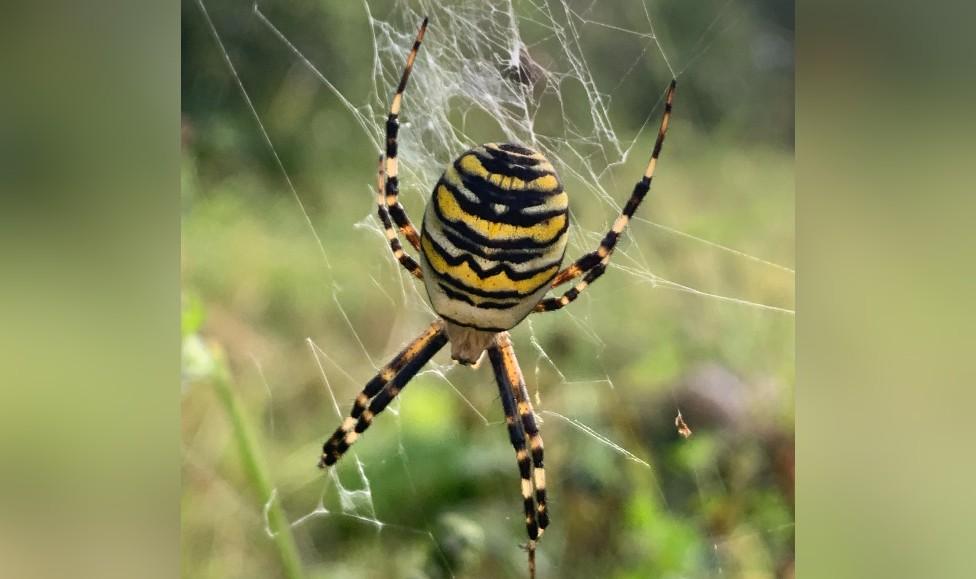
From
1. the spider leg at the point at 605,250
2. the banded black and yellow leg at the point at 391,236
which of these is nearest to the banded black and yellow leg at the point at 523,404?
the spider leg at the point at 605,250

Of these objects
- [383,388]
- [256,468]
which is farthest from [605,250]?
[256,468]

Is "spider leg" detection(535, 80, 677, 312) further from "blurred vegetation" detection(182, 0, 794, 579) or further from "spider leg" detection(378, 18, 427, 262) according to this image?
"spider leg" detection(378, 18, 427, 262)

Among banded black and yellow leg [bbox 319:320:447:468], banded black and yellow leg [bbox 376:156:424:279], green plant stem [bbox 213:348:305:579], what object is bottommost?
green plant stem [bbox 213:348:305:579]

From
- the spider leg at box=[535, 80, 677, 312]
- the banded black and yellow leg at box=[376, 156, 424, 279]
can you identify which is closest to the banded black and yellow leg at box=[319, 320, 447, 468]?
the banded black and yellow leg at box=[376, 156, 424, 279]

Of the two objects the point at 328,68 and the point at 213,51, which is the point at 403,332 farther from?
the point at 213,51

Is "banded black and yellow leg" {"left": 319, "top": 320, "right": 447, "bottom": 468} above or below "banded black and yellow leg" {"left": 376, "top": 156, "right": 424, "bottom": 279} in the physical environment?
below

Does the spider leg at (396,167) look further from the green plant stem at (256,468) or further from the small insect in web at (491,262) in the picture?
the green plant stem at (256,468)
